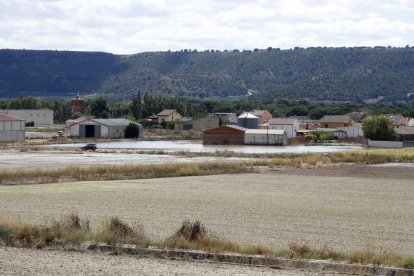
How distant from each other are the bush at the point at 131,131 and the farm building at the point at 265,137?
1748 cm

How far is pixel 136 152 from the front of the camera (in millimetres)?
70812

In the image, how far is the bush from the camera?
108188mm

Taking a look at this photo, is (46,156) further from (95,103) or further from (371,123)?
(95,103)


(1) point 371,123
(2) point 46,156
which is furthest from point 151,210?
(1) point 371,123

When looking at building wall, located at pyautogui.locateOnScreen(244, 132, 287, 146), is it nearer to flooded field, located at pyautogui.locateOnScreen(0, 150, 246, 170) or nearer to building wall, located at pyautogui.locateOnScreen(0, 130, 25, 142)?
building wall, located at pyautogui.locateOnScreen(0, 130, 25, 142)

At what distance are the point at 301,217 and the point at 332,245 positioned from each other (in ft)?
17.8

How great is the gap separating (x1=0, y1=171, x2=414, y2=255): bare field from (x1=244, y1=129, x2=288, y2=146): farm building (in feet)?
176

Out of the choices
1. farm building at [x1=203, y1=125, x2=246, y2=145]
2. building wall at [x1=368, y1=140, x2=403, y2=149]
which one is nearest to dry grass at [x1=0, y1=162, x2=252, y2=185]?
building wall at [x1=368, y1=140, x2=403, y2=149]

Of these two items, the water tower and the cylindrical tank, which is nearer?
the cylindrical tank

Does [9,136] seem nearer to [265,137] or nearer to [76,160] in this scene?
[265,137]

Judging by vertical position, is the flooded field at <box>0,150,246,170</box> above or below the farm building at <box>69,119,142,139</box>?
below

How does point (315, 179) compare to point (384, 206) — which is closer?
point (384, 206)

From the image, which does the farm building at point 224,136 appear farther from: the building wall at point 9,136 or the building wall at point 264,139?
the building wall at point 9,136

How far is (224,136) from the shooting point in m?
96.7
